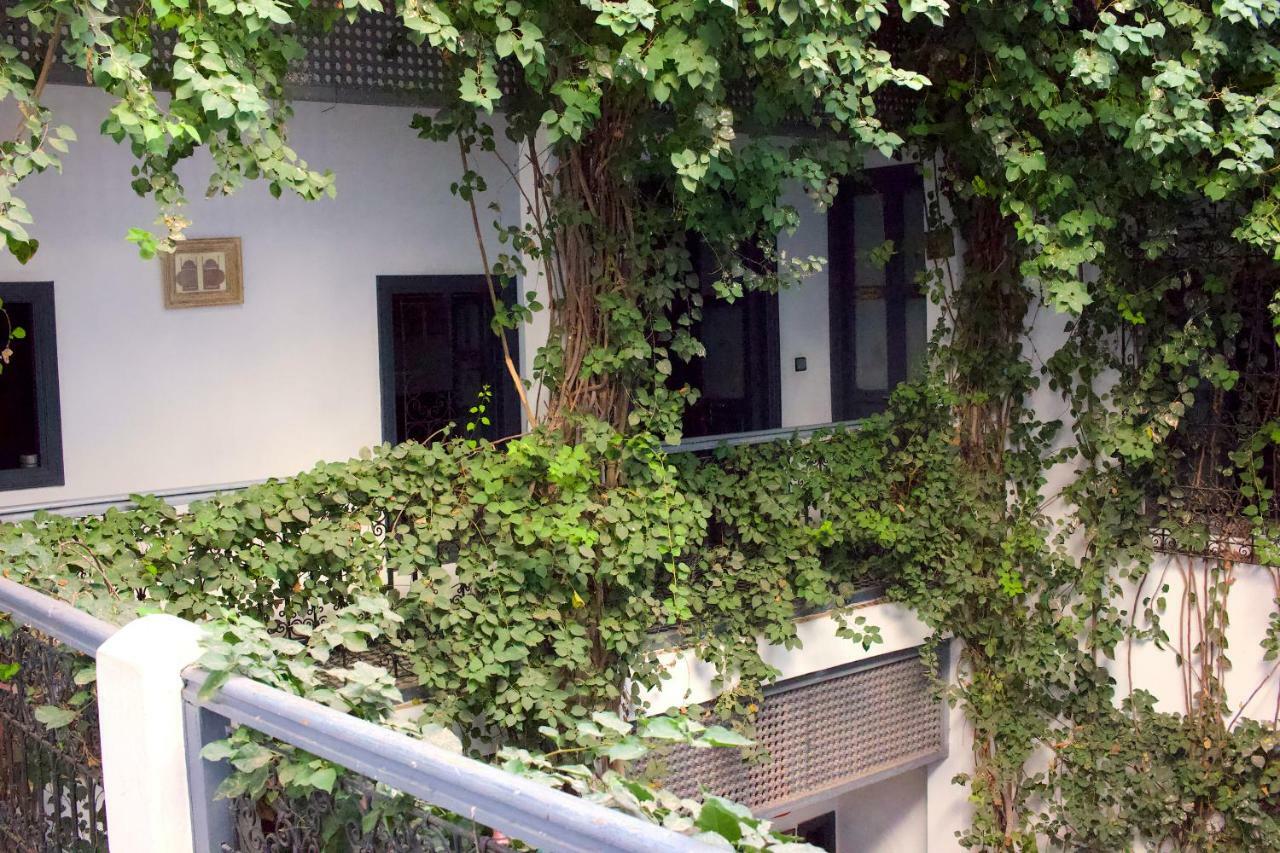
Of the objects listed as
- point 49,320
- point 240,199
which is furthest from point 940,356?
point 49,320

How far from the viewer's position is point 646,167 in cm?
609

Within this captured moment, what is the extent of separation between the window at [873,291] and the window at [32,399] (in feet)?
18.2

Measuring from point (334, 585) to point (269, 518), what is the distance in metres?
0.42

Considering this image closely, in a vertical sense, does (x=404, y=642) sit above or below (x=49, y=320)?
below

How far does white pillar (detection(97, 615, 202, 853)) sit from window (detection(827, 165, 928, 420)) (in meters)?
6.97

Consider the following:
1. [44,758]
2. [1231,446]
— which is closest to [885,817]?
[1231,446]

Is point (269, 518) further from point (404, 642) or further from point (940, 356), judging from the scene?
point (940, 356)

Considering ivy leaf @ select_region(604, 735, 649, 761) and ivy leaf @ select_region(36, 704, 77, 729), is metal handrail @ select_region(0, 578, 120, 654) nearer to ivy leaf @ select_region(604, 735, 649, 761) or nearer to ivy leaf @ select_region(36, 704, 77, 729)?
ivy leaf @ select_region(36, 704, 77, 729)

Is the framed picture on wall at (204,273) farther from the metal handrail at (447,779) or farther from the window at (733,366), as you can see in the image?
the metal handrail at (447,779)

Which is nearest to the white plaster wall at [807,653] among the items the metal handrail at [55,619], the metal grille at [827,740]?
the metal grille at [827,740]

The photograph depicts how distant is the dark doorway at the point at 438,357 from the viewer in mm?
7867

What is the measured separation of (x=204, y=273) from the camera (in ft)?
23.2

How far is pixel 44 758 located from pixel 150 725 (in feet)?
3.46

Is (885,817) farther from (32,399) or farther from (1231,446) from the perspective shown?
(32,399)
